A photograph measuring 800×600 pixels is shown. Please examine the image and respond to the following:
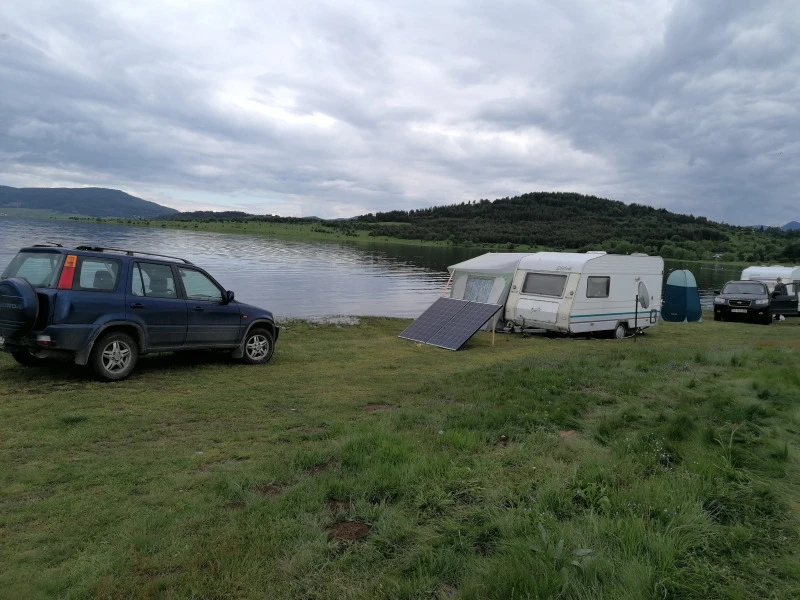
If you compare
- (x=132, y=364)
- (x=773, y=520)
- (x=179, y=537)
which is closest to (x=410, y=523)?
(x=179, y=537)

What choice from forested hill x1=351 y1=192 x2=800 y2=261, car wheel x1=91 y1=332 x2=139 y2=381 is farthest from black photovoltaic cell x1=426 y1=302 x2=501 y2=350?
forested hill x1=351 y1=192 x2=800 y2=261

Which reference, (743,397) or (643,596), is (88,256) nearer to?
(643,596)

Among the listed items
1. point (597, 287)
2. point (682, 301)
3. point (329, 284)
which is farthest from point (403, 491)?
point (329, 284)

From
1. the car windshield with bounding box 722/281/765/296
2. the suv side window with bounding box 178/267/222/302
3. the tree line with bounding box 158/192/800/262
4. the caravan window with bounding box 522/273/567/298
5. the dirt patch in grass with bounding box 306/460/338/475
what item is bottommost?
the dirt patch in grass with bounding box 306/460/338/475

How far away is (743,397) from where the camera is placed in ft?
22.9

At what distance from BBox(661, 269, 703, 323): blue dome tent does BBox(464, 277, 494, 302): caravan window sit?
1292 cm

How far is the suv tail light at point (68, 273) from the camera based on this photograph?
783cm

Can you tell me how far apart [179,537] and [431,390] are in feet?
17.4

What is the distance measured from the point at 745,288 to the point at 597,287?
46.2ft

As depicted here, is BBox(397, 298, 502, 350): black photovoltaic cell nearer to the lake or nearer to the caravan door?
the caravan door

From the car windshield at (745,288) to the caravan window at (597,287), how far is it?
43.1 ft

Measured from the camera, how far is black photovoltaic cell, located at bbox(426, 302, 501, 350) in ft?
49.0

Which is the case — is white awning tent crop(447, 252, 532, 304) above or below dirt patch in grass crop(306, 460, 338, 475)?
above

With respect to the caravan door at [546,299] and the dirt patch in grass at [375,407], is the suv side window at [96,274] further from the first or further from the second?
the caravan door at [546,299]
